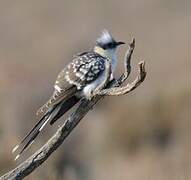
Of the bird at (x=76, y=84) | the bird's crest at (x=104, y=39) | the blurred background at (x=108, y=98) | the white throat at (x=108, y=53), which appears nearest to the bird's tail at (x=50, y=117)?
the bird at (x=76, y=84)

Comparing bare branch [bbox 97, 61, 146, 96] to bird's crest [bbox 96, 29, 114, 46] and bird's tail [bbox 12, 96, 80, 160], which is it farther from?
bird's crest [bbox 96, 29, 114, 46]

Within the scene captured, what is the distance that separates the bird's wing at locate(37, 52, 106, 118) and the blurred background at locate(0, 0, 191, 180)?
6.38ft

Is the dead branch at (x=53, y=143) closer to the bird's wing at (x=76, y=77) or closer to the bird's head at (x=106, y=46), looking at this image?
the bird's wing at (x=76, y=77)

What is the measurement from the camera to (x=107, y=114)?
66.1 ft

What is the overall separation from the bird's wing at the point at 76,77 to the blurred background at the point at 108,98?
195 cm

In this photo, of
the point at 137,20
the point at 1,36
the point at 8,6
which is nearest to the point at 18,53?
the point at 1,36

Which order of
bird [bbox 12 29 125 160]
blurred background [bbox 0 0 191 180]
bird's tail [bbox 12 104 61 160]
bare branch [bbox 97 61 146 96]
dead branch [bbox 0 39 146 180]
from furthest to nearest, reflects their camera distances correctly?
blurred background [bbox 0 0 191 180], bird [bbox 12 29 125 160], bird's tail [bbox 12 104 61 160], dead branch [bbox 0 39 146 180], bare branch [bbox 97 61 146 96]

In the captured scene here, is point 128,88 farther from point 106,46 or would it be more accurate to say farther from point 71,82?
point 106,46

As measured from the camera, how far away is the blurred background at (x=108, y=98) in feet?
47.8

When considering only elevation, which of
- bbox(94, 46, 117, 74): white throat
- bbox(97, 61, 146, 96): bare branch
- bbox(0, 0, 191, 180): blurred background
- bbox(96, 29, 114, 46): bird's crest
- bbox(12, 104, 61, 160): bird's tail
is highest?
bbox(97, 61, 146, 96): bare branch

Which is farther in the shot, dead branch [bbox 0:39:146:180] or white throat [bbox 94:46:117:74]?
white throat [bbox 94:46:117:74]

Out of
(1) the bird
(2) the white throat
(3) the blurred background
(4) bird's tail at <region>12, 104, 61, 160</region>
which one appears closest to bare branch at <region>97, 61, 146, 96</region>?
(1) the bird

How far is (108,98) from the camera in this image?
68.2 ft

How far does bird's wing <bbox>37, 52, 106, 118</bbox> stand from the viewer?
8078mm
